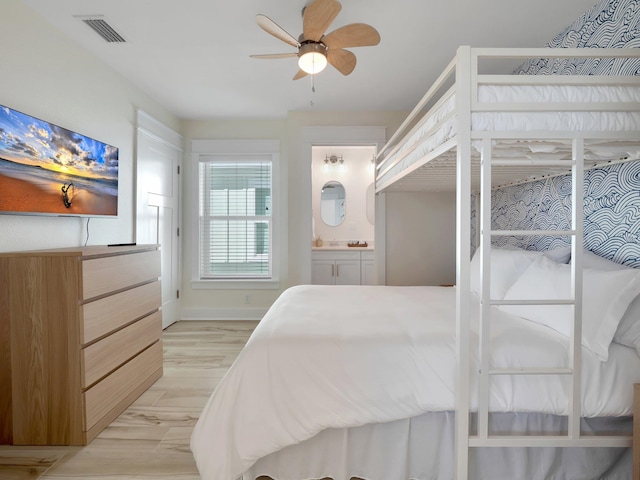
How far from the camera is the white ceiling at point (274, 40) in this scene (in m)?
2.21

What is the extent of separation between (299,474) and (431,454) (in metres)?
0.60

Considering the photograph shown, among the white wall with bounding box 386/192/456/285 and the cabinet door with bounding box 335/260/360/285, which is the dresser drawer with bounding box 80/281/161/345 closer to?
the white wall with bounding box 386/192/456/285

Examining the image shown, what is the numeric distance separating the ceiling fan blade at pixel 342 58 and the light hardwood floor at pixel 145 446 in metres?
2.44

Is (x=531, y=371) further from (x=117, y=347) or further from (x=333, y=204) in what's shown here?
(x=333, y=204)

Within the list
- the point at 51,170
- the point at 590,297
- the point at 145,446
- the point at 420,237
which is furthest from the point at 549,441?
the point at 51,170

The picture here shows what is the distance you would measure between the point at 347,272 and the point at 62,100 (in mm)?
3674

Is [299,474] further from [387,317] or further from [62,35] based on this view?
[62,35]

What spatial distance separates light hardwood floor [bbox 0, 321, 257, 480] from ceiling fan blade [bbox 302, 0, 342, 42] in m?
2.39

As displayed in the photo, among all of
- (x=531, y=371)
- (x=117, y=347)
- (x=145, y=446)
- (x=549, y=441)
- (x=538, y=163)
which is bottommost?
(x=145, y=446)

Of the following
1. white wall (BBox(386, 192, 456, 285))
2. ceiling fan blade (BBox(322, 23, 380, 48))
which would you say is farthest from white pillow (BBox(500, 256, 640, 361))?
white wall (BBox(386, 192, 456, 285))

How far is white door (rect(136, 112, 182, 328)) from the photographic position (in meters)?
3.56

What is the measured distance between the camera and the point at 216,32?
2.48 meters

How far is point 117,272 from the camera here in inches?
88.0

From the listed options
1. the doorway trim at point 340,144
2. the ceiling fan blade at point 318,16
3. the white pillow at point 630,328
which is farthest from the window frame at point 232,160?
the white pillow at point 630,328
